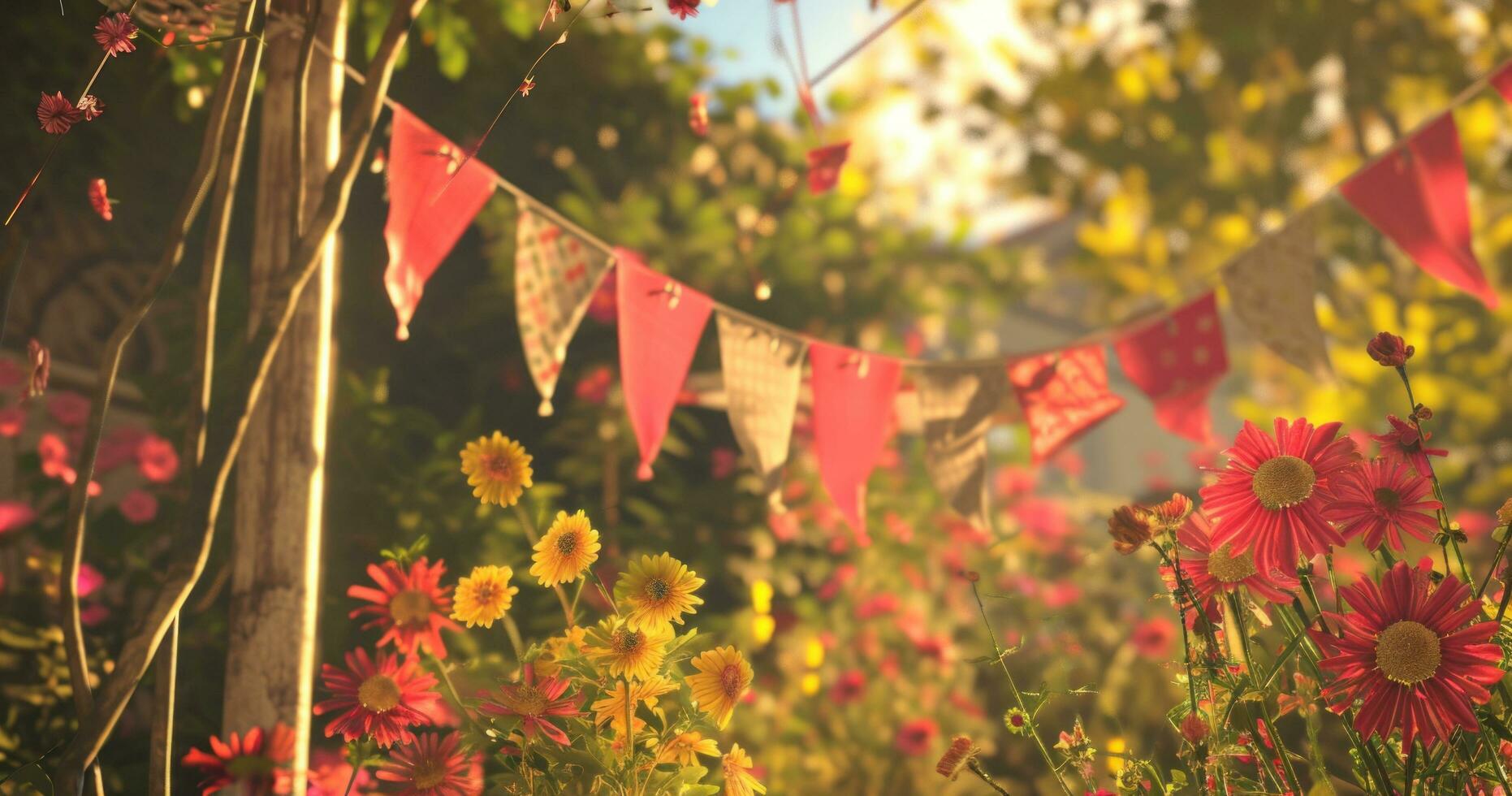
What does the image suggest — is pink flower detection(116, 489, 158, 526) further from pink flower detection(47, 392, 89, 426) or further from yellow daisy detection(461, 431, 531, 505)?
yellow daisy detection(461, 431, 531, 505)

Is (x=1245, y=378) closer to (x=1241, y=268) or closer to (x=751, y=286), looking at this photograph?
(x=751, y=286)

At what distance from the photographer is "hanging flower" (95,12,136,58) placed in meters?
0.93

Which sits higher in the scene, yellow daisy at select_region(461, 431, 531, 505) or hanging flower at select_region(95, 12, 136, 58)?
hanging flower at select_region(95, 12, 136, 58)

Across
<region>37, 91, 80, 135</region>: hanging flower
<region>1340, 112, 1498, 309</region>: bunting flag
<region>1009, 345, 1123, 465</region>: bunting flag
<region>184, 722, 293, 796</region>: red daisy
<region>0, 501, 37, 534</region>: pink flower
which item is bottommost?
<region>184, 722, 293, 796</region>: red daisy

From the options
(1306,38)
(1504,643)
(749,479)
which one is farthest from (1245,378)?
(1504,643)

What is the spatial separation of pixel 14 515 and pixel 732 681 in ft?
5.41

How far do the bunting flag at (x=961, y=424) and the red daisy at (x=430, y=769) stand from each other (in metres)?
1.16

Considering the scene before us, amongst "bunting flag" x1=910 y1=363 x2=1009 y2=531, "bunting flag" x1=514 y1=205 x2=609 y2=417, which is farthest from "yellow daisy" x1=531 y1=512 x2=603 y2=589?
"bunting flag" x1=910 y1=363 x2=1009 y2=531

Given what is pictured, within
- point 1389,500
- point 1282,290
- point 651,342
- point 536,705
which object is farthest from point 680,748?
point 1282,290

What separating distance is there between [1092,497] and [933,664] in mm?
1663

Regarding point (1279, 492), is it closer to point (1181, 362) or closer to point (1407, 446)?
point (1407, 446)

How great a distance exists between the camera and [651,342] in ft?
5.37

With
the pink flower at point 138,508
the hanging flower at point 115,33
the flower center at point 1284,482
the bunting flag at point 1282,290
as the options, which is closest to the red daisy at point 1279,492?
the flower center at point 1284,482

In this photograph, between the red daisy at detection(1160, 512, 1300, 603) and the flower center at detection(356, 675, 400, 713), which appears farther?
the flower center at detection(356, 675, 400, 713)
